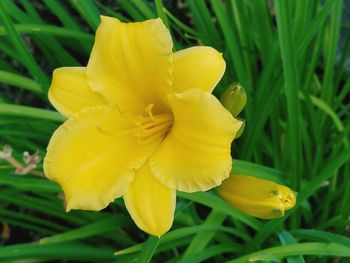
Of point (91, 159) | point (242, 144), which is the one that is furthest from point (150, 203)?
point (242, 144)

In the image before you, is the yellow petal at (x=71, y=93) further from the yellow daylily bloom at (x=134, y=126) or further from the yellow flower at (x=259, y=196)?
the yellow flower at (x=259, y=196)

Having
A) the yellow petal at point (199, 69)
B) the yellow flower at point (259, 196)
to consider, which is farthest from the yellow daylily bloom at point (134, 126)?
the yellow flower at point (259, 196)

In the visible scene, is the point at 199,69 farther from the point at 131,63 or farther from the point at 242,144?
the point at 242,144

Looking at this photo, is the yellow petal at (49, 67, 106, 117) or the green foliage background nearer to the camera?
the yellow petal at (49, 67, 106, 117)

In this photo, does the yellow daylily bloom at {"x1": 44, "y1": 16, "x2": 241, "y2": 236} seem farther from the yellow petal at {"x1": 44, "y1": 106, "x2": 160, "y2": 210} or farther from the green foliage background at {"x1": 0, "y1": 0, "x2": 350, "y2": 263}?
the green foliage background at {"x1": 0, "y1": 0, "x2": 350, "y2": 263}

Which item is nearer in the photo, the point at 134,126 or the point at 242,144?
the point at 134,126

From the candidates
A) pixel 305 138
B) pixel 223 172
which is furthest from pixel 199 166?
pixel 305 138

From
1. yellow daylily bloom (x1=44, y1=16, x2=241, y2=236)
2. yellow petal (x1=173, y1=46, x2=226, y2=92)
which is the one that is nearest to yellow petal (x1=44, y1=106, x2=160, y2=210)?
yellow daylily bloom (x1=44, y1=16, x2=241, y2=236)
